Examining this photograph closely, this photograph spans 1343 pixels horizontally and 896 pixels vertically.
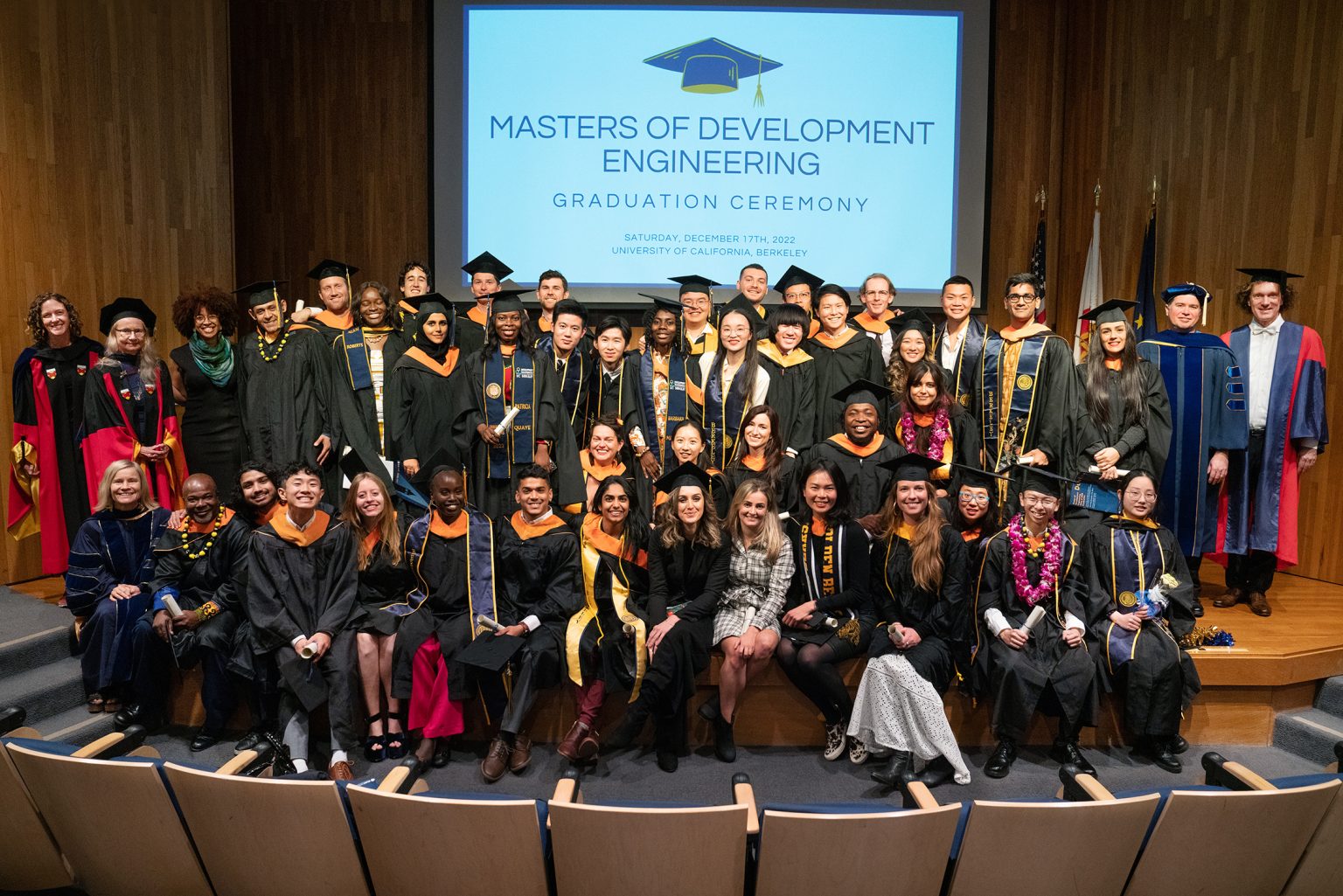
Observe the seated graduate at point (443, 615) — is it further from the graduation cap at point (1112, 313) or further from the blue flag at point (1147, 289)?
the blue flag at point (1147, 289)

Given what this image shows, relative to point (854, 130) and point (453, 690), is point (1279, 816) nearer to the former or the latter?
point (453, 690)

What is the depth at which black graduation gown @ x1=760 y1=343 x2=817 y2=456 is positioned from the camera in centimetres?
501

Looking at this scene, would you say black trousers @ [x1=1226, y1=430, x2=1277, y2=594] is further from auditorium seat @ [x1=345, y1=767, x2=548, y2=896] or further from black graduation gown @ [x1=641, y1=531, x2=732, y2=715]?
auditorium seat @ [x1=345, y1=767, x2=548, y2=896]

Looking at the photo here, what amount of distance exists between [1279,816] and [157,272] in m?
6.05

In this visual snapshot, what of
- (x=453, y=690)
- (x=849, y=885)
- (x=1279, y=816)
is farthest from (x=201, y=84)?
(x=1279, y=816)

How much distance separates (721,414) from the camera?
5031 millimetres

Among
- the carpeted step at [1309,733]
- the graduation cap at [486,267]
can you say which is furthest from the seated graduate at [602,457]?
the carpeted step at [1309,733]

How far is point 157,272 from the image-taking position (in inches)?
241

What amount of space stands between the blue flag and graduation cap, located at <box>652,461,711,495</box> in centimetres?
351

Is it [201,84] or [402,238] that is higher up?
[201,84]

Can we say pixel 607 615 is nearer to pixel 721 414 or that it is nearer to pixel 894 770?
pixel 894 770

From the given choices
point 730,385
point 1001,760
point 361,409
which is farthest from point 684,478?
point 361,409

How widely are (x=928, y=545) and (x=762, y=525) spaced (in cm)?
64

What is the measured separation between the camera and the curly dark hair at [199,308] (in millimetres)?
5094
